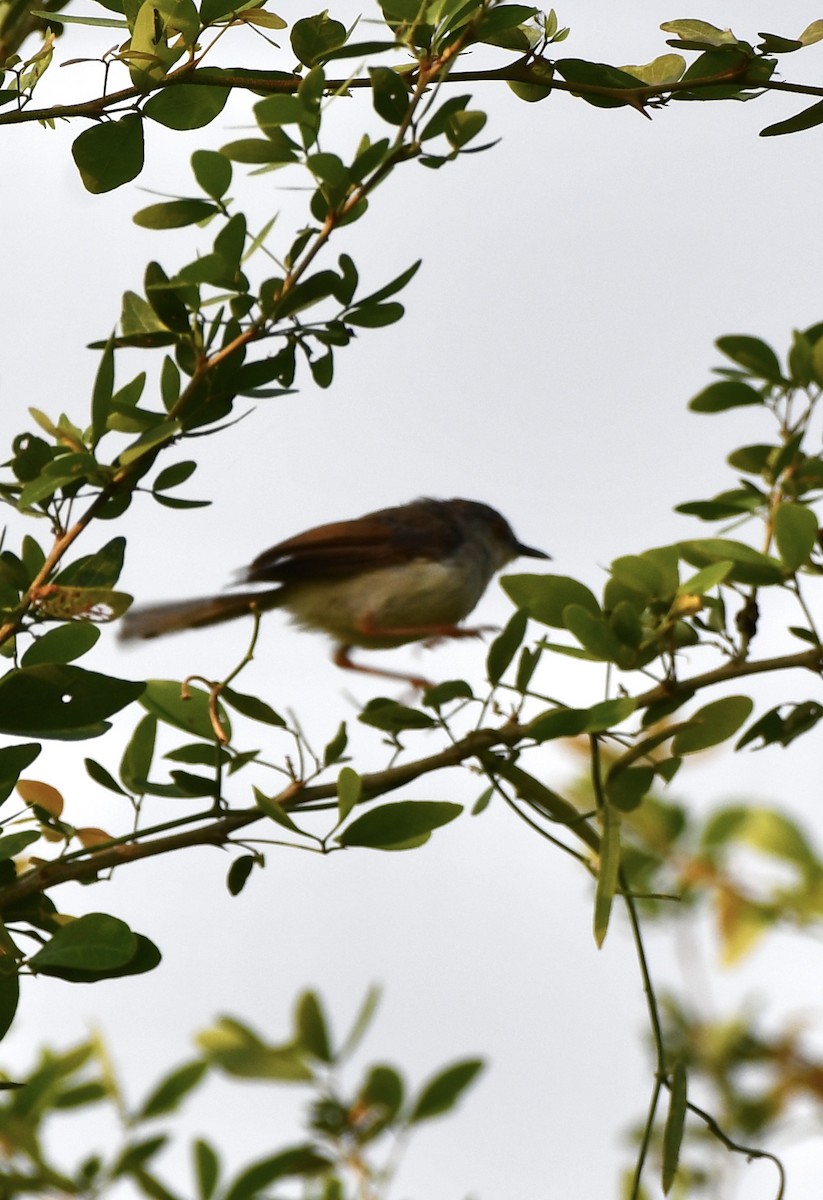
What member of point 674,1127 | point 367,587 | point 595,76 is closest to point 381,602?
point 367,587

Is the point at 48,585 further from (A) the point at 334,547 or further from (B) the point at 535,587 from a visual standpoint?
(A) the point at 334,547

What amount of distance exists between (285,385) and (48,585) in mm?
501

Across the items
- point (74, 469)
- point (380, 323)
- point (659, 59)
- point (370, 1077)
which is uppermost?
point (659, 59)

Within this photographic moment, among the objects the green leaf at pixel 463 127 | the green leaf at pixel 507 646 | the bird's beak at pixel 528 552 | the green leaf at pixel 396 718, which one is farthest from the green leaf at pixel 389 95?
the bird's beak at pixel 528 552

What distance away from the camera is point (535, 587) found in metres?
2.29

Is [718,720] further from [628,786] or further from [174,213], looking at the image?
[174,213]

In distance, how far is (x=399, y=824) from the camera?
7.61 feet

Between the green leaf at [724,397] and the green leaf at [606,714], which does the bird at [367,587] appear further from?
the green leaf at [606,714]

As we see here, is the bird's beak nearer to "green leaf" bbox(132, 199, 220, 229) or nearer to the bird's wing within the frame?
the bird's wing

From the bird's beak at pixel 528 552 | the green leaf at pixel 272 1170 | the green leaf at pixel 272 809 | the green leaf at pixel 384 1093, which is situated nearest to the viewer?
the green leaf at pixel 272 809

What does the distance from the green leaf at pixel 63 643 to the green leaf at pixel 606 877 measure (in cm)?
85

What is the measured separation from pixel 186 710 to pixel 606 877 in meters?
0.76

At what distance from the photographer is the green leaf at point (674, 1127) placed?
2.13 metres

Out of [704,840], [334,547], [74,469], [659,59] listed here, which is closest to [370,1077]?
[704,840]
